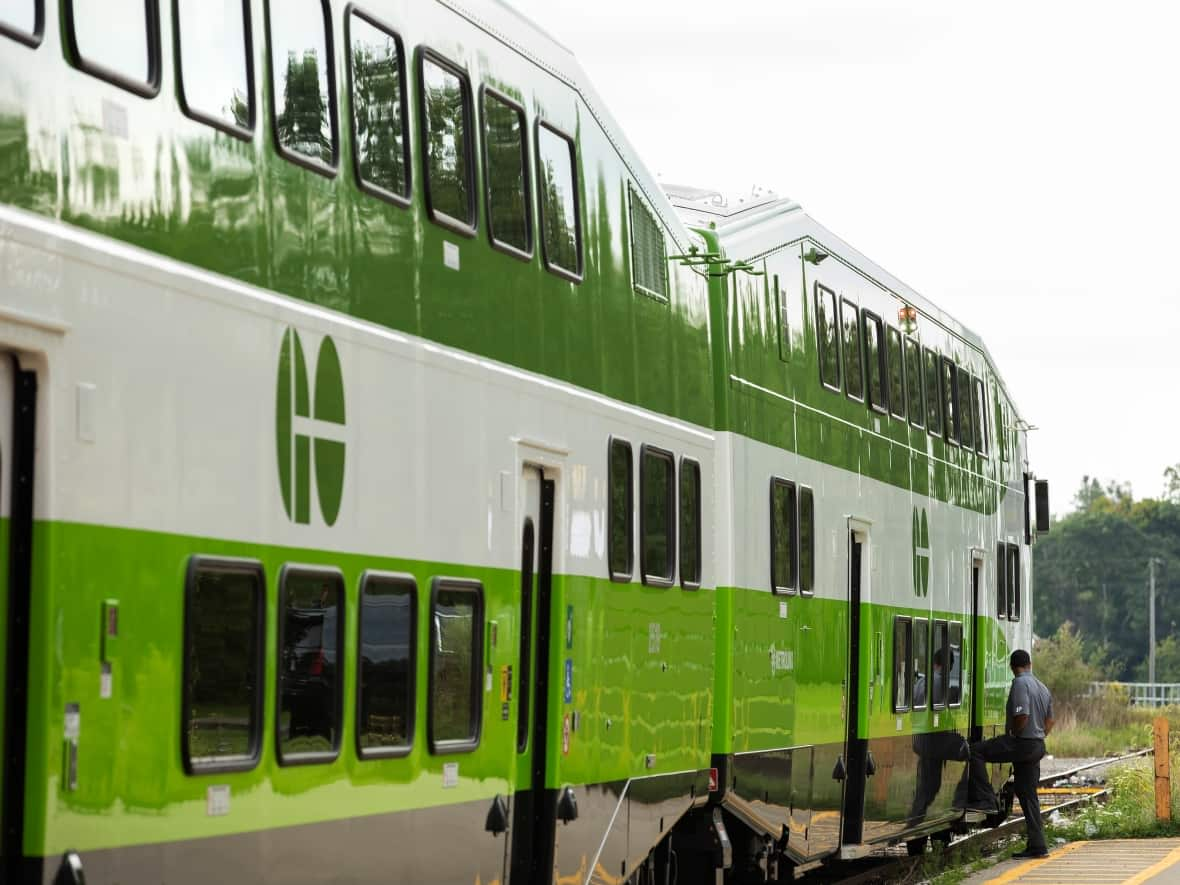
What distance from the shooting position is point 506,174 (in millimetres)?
10523

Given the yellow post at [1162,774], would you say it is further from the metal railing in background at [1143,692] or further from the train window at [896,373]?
the metal railing in background at [1143,692]

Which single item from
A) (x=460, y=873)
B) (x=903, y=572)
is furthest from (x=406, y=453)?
(x=903, y=572)

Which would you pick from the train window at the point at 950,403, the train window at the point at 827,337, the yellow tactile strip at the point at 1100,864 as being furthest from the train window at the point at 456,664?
the train window at the point at 950,403

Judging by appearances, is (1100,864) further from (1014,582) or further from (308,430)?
(308,430)

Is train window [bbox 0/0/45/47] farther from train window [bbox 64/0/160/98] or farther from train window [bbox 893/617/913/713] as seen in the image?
train window [bbox 893/617/913/713]

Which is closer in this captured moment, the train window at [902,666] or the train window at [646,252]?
the train window at [646,252]

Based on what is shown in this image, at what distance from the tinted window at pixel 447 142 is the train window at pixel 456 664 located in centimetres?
175

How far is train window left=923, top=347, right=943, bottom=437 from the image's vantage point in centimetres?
2028

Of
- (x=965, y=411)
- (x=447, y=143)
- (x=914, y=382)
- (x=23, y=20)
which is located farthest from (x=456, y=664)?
(x=965, y=411)

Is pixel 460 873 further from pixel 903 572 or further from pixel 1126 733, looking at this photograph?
pixel 1126 733

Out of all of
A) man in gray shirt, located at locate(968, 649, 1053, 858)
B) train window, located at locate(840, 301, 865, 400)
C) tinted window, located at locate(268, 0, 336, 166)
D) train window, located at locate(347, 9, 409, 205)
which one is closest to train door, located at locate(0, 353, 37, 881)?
tinted window, located at locate(268, 0, 336, 166)

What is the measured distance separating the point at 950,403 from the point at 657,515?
30.7 ft

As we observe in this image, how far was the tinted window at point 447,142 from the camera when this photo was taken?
9.59 meters

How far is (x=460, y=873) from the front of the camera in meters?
9.81
